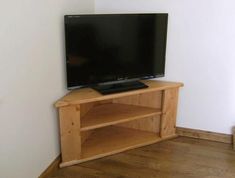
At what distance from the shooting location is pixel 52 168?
7.64 feet

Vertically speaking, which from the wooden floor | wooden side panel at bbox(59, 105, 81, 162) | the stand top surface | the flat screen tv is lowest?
the wooden floor

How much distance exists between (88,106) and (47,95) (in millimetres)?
681

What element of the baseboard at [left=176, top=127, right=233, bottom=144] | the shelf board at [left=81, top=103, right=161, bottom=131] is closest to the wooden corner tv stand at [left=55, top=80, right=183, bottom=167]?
the shelf board at [left=81, top=103, right=161, bottom=131]

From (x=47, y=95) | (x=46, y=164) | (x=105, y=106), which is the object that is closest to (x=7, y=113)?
(x=47, y=95)

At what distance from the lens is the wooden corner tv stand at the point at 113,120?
2332 millimetres

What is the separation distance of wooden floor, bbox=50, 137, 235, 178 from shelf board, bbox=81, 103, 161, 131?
322 millimetres

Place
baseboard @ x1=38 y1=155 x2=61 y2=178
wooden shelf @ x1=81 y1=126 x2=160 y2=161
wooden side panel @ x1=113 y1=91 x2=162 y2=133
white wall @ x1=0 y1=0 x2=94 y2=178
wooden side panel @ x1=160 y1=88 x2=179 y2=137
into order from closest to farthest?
white wall @ x1=0 y1=0 x2=94 y2=178
baseboard @ x1=38 y1=155 x2=61 y2=178
wooden shelf @ x1=81 y1=126 x2=160 y2=161
wooden side panel @ x1=160 y1=88 x2=179 y2=137
wooden side panel @ x1=113 y1=91 x2=162 y2=133

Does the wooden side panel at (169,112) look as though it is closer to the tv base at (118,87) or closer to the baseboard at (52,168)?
the tv base at (118,87)

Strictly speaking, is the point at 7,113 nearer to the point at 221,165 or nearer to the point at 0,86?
the point at 0,86

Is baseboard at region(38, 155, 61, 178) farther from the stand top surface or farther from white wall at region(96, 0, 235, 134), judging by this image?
white wall at region(96, 0, 235, 134)

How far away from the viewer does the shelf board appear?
2.49 meters

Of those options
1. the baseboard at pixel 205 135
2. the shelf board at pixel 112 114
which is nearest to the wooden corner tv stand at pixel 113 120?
the shelf board at pixel 112 114

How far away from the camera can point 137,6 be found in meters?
2.75

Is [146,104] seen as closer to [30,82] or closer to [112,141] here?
[112,141]
